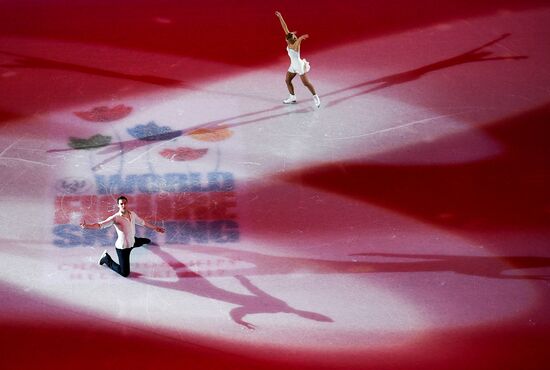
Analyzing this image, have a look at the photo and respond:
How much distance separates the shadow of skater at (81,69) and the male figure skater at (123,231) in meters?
2.93

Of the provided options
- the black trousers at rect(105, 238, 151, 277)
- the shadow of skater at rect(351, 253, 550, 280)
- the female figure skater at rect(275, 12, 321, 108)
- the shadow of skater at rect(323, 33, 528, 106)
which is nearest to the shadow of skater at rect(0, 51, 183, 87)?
Result: the female figure skater at rect(275, 12, 321, 108)

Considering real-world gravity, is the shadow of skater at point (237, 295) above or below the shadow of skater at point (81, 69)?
below

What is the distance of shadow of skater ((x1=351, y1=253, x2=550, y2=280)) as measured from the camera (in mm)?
7941

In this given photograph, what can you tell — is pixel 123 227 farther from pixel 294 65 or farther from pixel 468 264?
pixel 468 264

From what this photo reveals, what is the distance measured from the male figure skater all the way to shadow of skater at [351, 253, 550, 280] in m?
2.18

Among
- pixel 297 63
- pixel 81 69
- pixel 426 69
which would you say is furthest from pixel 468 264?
pixel 81 69

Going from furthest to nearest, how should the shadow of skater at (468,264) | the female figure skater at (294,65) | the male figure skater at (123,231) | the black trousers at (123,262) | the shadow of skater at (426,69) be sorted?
the shadow of skater at (426,69), the female figure skater at (294,65), the shadow of skater at (468,264), the black trousers at (123,262), the male figure skater at (123,231)

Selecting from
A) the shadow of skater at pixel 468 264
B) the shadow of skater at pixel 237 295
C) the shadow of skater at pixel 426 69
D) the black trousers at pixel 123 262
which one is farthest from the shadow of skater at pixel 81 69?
the shadow of skater at pixel 468 264

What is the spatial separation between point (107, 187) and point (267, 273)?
2046mm

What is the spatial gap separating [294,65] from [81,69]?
9.12 feet

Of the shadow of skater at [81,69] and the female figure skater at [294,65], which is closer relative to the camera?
the female figure skater at [294,65]

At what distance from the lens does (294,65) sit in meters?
9.31

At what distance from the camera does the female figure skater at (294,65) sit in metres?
9.17

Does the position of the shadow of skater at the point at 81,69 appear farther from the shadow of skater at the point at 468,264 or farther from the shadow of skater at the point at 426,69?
the shadow of skater at the point at 468,264
